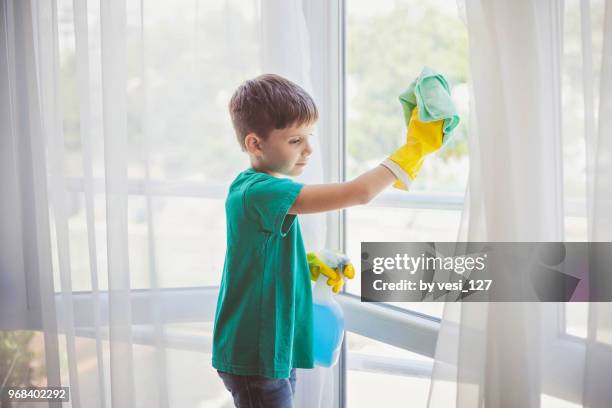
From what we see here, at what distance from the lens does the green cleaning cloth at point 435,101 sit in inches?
36.6

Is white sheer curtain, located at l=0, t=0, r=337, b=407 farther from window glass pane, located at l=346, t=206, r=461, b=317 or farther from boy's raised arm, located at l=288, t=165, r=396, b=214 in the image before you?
boy's raised arm, located at l=288, t=165, r=396, b=214

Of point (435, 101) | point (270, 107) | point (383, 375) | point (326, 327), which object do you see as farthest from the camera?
point (383, 375)

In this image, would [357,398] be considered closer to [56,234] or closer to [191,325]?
[191,325]

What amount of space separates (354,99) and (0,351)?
4.11 feet

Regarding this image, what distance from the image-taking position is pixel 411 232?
1.40m

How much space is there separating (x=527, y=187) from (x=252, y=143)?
524 millimetres

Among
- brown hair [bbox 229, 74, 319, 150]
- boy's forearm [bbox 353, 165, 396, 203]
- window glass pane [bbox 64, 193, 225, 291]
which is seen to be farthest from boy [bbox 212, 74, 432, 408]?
window glass pane [bbox 64, 193, 225, 291]

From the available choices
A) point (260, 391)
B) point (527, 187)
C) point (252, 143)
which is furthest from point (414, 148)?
point (260, 391)

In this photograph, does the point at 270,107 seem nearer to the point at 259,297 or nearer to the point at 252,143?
the point at 252,143

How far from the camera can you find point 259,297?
1.10m

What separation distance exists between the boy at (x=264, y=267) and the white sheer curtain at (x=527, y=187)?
1.09ft

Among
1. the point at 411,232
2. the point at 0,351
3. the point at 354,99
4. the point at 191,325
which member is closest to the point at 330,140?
the point at 354,99

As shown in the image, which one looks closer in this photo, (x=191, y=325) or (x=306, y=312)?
(x=306, y=312)

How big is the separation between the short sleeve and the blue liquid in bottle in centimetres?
24
